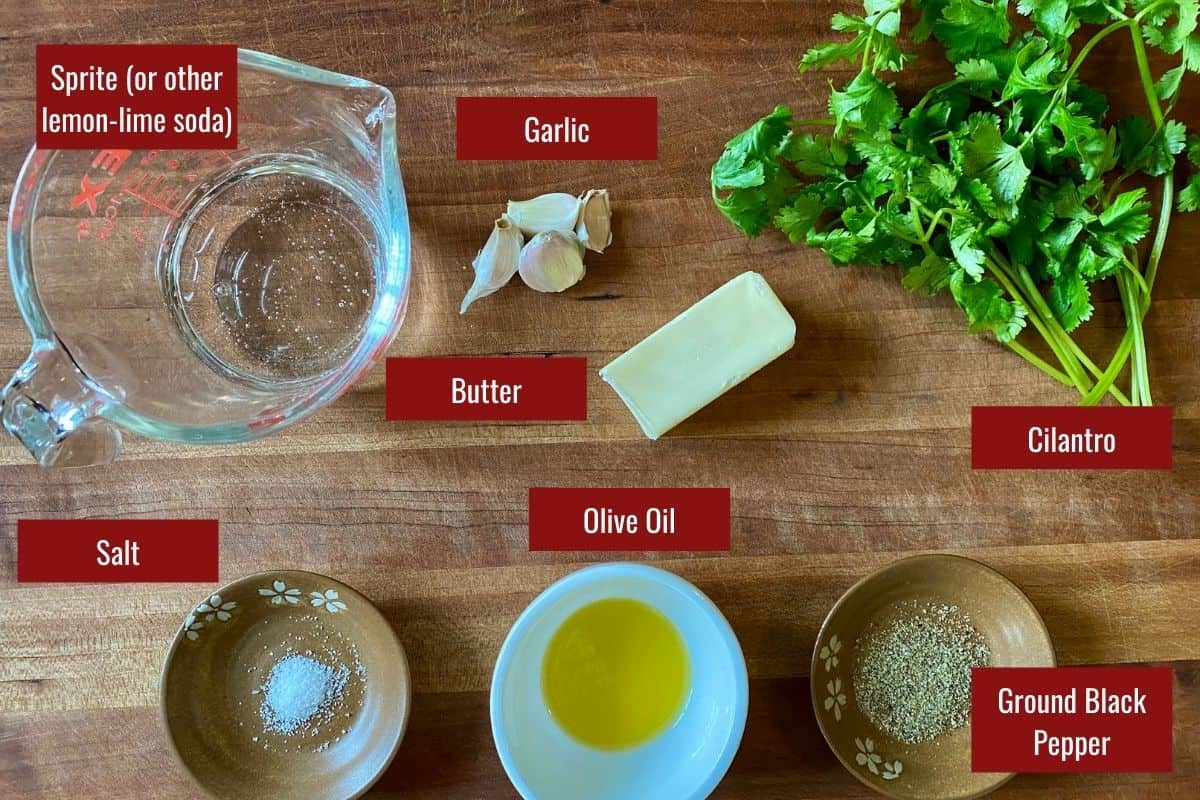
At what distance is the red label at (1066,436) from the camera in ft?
3.60

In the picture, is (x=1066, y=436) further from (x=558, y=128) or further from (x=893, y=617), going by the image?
(x=558, y=128)

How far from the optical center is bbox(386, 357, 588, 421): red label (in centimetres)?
108

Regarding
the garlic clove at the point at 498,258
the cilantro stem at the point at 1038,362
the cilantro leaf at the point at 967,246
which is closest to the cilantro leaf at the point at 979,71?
the cilantro leaf at the point at 967,246

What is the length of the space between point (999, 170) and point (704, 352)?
362 mm

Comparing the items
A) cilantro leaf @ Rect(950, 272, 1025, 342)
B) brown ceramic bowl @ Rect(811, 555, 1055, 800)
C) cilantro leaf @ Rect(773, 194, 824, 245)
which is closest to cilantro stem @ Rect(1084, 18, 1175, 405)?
cilantro leaf @ Rect(950, 272, 1025, 342)

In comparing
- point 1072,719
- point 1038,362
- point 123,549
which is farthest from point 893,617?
point 123,549

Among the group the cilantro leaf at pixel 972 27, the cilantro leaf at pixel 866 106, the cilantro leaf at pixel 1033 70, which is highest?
the cilantro leaf at pixel 972 27

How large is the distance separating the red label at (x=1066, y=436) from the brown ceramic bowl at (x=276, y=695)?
72cm

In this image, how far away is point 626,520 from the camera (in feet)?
3.56

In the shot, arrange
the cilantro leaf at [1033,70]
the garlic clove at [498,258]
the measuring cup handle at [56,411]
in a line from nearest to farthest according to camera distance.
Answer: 1. the measuring cup handle at [56,411]
2. the cilantro leaf at [1033,70]
3. the garlic clove at [498,258]

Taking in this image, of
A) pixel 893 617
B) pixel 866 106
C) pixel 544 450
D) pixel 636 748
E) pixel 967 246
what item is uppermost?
pixel 866 106

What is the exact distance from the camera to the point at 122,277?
1049 mm

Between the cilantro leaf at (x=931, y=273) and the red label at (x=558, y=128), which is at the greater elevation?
the red label at (x=558, y=128)

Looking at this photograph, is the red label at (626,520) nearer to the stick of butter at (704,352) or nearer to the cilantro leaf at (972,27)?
the stick of butter at (704,352)
